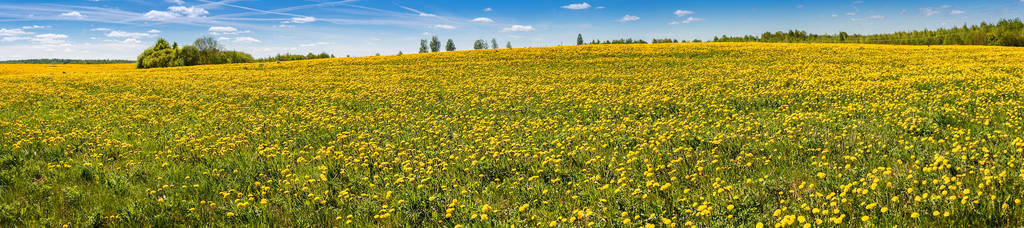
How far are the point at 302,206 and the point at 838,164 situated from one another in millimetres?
6858

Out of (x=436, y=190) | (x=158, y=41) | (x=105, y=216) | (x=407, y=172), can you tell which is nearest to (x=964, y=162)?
(x=436, y=190)

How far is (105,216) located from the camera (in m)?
5.52

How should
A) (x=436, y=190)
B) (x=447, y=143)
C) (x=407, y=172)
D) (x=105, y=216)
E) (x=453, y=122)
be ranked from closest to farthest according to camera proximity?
(x=105, y=216) < (x=436, y=190) < (x=407, y=172) < (x=447, y=143) < (x=453, y=122)

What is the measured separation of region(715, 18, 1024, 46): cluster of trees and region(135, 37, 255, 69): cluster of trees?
6782 cm

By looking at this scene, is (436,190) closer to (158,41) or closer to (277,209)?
(277,209)

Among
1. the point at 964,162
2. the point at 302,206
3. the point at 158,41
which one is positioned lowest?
the point at 302,206

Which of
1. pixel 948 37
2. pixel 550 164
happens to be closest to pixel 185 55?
pixel 550 164

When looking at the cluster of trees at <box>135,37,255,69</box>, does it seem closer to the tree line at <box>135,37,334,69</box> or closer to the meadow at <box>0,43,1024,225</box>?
the tree line at <box>135,37,334,69</box>

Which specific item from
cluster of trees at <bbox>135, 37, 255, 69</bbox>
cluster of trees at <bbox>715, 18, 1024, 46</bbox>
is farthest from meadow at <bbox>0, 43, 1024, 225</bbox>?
cluster of trees at <bbox>135, 37, 255, 69</bbox>

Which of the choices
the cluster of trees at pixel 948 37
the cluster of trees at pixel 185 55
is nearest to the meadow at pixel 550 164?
the cluster of trees at pixel 948 37

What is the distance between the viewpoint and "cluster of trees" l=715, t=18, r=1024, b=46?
141ft

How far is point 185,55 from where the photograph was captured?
56.3 meters

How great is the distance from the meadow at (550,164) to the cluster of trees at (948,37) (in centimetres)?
4088

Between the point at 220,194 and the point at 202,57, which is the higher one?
the point at 202,57
